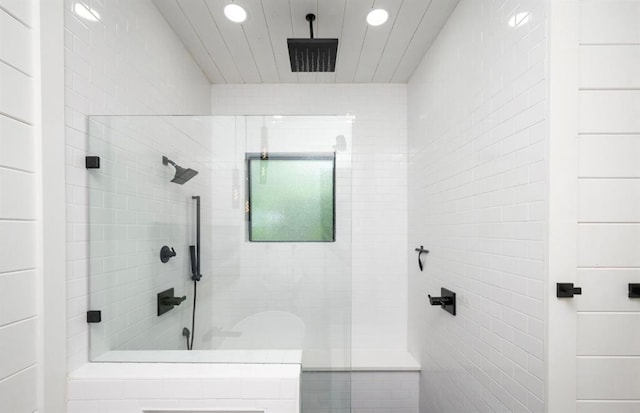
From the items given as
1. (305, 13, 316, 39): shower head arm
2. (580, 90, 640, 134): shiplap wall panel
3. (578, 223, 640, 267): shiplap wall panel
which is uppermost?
(305, 13, 316, 39): shower head arm

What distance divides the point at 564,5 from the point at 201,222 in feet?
5.47

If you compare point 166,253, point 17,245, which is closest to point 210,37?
point 166,253

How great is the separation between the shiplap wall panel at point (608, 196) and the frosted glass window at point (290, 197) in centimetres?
98

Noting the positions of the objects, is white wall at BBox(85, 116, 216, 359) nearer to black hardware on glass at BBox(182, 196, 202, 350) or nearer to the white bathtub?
black hardware on glass at BBox(182, 196, 202, 350)

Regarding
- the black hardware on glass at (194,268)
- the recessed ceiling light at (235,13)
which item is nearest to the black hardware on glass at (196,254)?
the black hardware on glass at (194,268)

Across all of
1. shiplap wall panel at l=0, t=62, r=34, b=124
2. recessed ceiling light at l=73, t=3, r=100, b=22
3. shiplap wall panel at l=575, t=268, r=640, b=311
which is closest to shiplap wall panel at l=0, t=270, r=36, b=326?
shiplap wall panel at l=0, t=62, r=34, b=124

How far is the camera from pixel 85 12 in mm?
1425

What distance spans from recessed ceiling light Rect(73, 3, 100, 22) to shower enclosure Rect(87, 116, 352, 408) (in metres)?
0.42

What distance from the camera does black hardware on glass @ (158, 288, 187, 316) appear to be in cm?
169

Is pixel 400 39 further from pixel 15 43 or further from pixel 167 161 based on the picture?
pixel 15 43

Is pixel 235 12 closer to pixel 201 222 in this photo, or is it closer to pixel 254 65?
pixel 254 65

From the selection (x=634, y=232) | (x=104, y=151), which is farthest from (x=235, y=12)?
(x=634, y=232)

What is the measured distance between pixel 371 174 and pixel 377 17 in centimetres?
129

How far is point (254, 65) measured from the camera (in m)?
2.63
